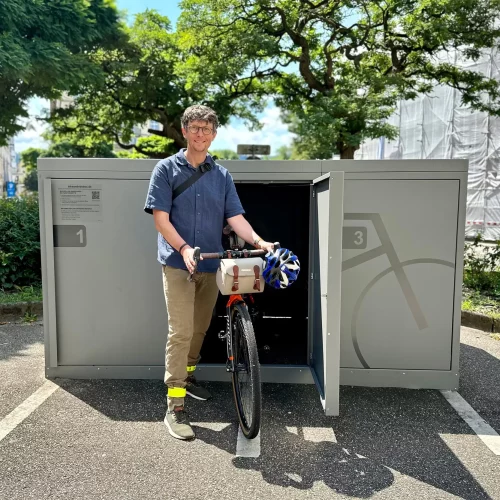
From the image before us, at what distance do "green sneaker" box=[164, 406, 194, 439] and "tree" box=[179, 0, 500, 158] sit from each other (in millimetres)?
9312

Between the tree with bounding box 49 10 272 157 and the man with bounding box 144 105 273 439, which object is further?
the tree with bounding box 49 10 272 157

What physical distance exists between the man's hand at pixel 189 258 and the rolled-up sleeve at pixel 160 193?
31 cm

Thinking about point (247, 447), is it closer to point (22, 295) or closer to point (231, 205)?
point (231, 205)

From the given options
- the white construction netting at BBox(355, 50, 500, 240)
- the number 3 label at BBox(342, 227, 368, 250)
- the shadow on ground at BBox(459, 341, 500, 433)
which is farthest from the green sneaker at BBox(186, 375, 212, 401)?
the white construction netting at BBox(355, 50, 500, 240)

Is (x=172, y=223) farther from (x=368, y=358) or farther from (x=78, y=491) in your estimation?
(x=368, y=358)

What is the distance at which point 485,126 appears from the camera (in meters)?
18.0

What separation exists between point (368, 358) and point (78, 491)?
2231 mm

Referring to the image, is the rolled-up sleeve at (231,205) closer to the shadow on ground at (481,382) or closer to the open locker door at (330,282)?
the open locker door at (330,282)

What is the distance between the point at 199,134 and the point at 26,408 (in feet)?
7.17

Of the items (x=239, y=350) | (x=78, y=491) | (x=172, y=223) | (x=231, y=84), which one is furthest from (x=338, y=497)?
(x=231, y=84)

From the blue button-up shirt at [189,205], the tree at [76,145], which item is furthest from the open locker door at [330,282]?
the tree at [76,145]

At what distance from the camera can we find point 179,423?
3057mm

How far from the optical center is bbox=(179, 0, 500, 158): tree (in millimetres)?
11445

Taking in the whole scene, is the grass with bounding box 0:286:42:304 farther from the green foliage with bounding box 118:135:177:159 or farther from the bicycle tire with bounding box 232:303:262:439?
the green foliage with bounding box 118:135:177:159
